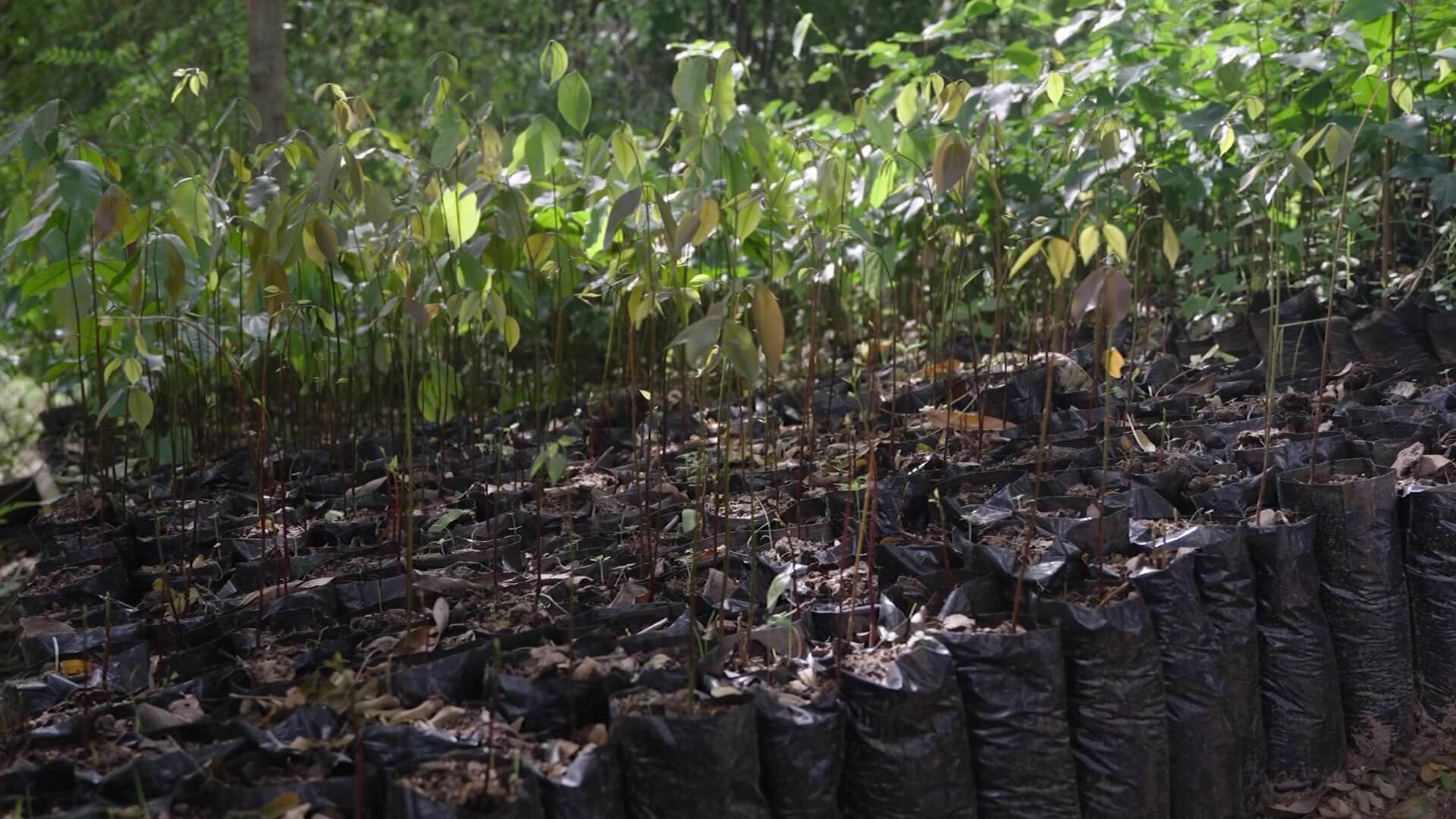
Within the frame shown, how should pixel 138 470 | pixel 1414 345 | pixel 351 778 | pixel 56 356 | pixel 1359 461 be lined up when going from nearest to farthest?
pixel 351 778 < pixel 1359 461 < pixel 1414 345 < pixel 138 470 < pixel 56 356

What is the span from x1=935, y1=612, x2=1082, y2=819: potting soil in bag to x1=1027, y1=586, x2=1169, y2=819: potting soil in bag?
6cm

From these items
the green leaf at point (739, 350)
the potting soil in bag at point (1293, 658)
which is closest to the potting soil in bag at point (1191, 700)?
the potting soil in bag at point (1293, 658)

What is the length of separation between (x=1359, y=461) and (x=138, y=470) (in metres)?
2.64

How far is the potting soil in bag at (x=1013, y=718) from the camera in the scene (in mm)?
1369

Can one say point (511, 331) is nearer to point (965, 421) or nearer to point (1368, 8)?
point (965, 421)

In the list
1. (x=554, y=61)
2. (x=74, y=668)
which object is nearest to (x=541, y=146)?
(x=554, y=61)

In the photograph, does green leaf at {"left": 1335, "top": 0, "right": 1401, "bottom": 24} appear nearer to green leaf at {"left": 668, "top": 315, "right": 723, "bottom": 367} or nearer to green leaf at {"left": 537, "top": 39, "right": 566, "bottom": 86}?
green leaf at {"left": 537, "top": 39, "right": 566, "bottom": 86}

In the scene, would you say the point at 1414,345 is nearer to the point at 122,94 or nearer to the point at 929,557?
the point at 929,557

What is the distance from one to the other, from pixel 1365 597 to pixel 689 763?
1.09 m

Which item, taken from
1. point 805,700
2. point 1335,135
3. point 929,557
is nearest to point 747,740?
point 805,700

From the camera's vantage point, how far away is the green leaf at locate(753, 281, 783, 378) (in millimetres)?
1167

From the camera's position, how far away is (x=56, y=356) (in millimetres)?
3148

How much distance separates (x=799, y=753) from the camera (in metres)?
1.26

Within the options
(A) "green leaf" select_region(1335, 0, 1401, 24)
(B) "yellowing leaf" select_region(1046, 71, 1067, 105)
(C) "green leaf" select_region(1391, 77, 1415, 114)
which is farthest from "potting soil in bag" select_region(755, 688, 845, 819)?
(A) "green leaf" select_region(1335, 0, 1401, 24)
